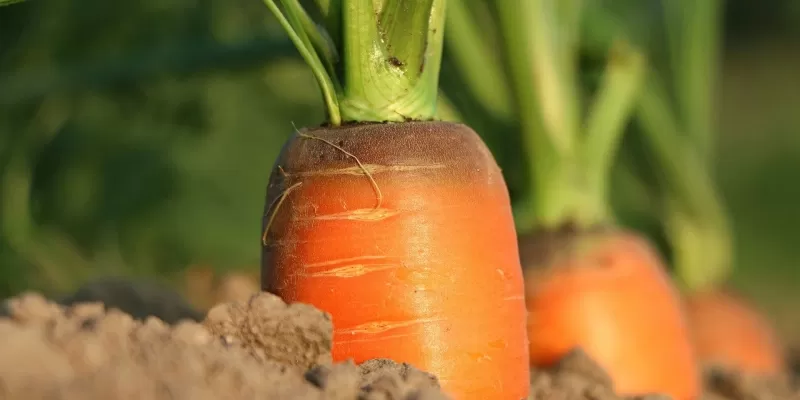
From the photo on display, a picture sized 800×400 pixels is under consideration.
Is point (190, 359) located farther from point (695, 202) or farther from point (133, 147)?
point (133, 147)

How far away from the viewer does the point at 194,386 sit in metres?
1.40

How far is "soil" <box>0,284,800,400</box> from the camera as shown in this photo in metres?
1.36

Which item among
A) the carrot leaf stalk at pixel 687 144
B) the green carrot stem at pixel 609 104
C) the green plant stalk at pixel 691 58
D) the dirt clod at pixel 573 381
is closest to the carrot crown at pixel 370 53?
the dirt clod at pixel 573 381

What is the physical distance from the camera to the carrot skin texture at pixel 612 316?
264 cm

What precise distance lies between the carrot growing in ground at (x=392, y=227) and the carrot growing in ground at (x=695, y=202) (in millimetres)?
1856

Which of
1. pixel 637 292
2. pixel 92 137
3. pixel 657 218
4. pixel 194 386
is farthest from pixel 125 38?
pixel 194 386

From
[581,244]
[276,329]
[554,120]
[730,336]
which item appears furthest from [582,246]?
[730,336]

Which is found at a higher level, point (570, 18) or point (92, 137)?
point (570, 18)

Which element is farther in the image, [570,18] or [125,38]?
[125,38]

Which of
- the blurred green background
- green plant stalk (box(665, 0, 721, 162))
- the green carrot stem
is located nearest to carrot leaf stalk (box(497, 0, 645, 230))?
the green carrot stem

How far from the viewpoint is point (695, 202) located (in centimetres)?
416

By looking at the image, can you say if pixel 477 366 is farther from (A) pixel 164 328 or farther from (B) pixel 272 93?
(B) pixel 272 93

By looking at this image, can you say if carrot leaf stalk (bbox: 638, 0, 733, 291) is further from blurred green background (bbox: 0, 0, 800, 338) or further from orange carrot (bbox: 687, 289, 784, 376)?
blurred green background (bbox: 0, 0, 800, 338)

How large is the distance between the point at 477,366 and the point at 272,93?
4282mm
